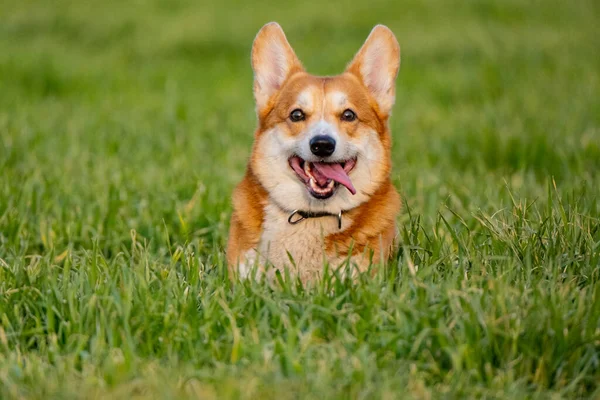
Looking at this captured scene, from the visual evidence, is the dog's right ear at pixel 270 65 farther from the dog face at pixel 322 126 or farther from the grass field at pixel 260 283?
the grass field at pixel 260 283

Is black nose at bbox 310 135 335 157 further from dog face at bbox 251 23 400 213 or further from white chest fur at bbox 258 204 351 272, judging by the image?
white chest fur at bbox 258 204 351 272

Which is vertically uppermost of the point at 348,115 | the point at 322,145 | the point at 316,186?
the point at 348,115

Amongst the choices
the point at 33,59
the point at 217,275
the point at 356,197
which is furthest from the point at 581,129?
the point at 33,59

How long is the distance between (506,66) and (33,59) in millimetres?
6037

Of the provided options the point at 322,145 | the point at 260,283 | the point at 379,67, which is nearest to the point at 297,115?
the point at 322,145

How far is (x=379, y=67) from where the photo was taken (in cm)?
426

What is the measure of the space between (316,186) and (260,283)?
628 mm

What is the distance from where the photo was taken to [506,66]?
10547 millimetres

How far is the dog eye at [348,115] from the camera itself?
13.0 ft

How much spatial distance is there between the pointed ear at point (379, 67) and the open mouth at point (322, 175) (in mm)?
563

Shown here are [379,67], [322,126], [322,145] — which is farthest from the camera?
[379,67]

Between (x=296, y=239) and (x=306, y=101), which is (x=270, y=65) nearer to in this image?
(x=306, y=101)

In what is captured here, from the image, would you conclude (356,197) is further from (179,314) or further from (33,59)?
(33,59)

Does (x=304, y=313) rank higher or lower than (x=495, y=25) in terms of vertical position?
lower
